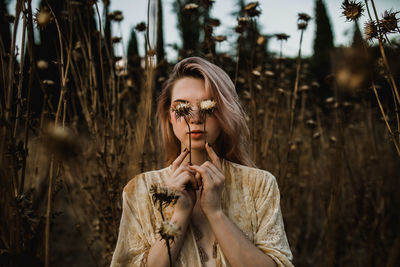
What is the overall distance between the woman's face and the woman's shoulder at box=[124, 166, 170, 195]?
0.15 metres

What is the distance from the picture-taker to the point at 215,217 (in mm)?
996

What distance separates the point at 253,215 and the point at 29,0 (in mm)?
948

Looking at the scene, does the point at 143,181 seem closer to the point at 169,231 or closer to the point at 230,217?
the point at 230,217

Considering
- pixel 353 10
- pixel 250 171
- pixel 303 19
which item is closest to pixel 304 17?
pixel 303 19

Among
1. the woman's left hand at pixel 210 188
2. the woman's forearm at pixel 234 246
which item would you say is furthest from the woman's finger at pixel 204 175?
the woman's forearm at pixel 234 246

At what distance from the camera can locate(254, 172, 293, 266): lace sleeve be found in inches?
41.8

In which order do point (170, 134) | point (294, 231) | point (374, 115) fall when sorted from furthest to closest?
point (294, 231) < point (374, 115) < point (170, 134)

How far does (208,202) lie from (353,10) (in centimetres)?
73

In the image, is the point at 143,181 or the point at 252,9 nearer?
the point at 143,181

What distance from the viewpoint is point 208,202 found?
1006 mm

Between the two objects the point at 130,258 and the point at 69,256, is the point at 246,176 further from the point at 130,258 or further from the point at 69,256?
the point at 69,256

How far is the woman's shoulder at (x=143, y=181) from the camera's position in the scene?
1190 millimetres

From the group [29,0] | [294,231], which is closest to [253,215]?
[29,0]

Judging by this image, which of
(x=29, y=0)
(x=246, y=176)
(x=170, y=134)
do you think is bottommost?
(x=246, y=176)
